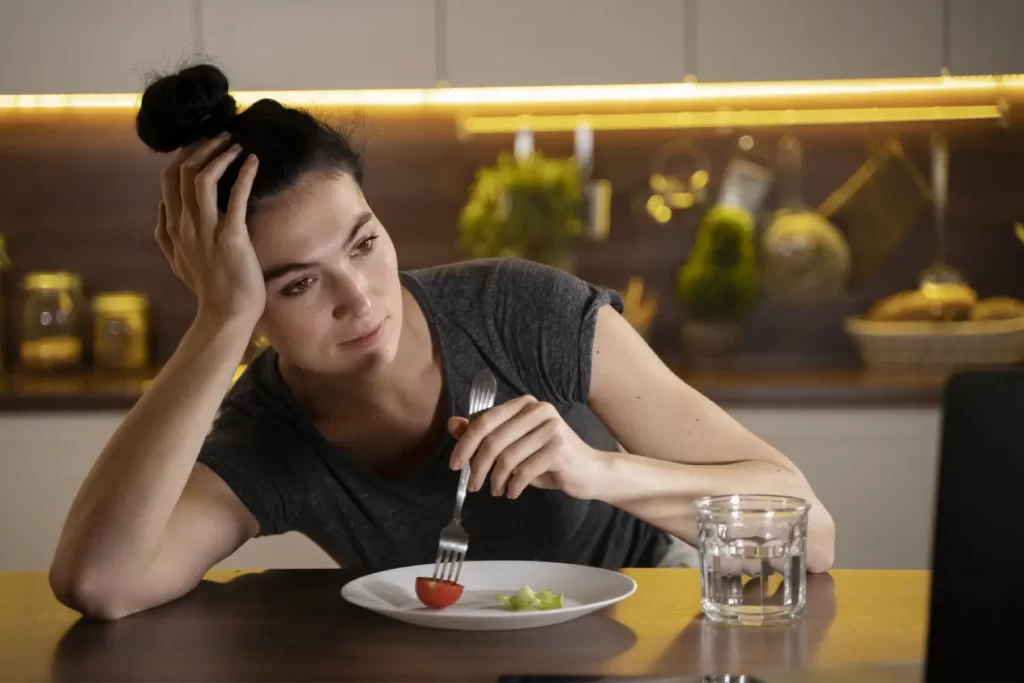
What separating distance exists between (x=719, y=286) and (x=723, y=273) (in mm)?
35

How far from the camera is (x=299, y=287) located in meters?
1.42

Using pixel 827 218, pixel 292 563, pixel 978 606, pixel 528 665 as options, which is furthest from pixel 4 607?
pixel 827 218

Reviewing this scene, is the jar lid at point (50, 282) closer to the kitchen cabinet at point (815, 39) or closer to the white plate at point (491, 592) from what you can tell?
the kitchen cabinet at point (815, 39)

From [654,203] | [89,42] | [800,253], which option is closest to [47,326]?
[89,42]

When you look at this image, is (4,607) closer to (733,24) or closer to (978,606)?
(978,606)

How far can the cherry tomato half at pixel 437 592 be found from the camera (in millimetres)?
1146

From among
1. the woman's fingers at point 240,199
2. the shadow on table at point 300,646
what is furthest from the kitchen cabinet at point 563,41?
the shadow on table at point 300,646

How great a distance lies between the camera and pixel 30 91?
122 inches

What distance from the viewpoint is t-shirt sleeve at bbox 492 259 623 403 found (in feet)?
4.98

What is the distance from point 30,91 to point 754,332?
199cm

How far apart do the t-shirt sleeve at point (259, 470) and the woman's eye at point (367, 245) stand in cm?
26

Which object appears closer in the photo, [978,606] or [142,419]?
[978,606]

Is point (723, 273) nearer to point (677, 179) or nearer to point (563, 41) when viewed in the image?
point (677, 179)

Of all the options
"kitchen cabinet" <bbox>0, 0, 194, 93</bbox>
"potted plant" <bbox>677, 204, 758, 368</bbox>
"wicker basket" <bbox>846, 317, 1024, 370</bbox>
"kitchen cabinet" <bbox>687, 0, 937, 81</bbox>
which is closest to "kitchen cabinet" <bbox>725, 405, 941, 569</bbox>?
"wicker basket" <bbox>846, 317, 1024, 370</bbox>
